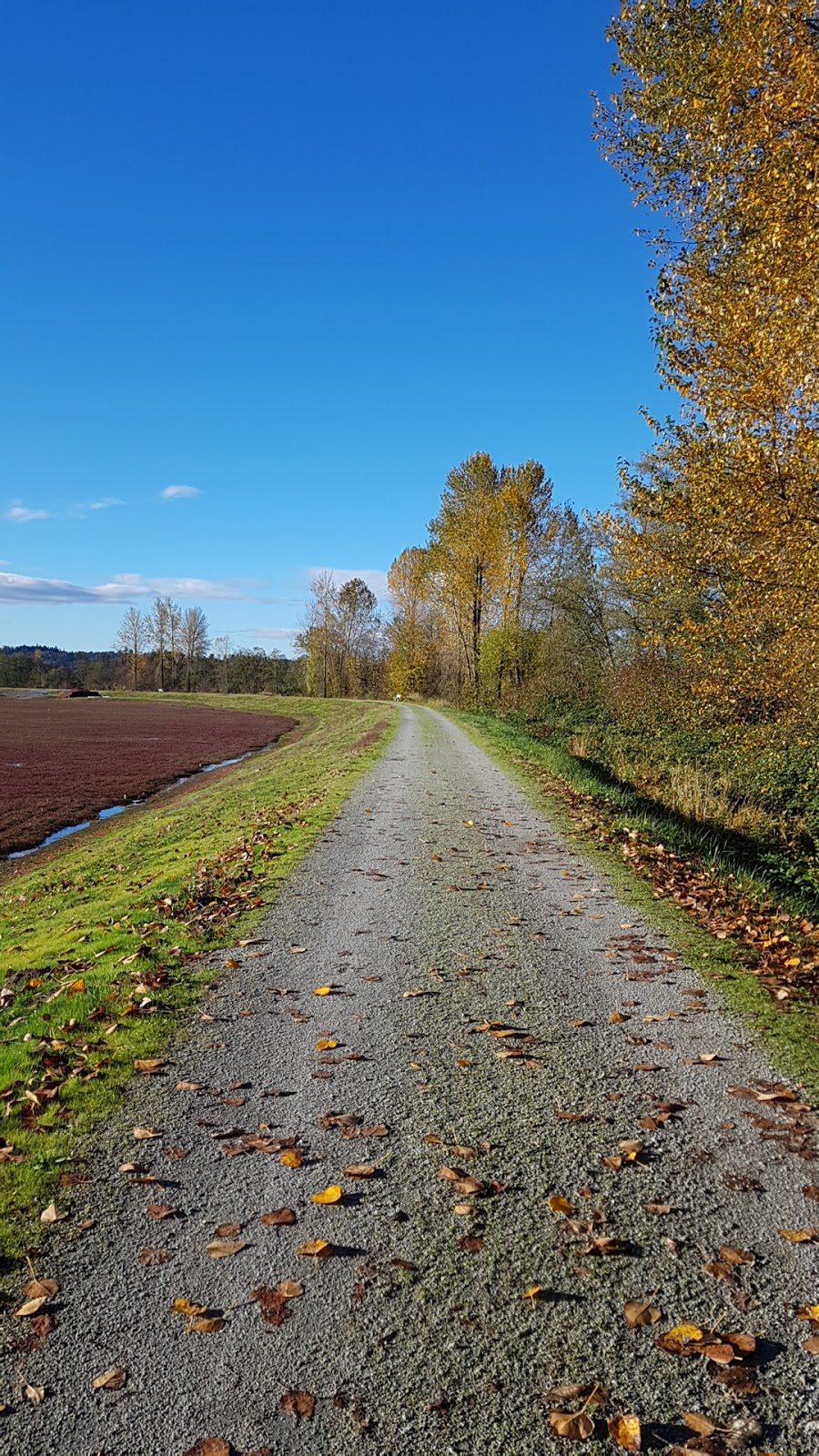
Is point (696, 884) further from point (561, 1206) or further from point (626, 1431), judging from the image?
point (626, 1431)

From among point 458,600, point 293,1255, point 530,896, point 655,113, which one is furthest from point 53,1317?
point 458,600

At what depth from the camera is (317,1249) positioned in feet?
10.3

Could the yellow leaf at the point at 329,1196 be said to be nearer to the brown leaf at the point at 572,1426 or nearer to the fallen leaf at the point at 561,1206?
the fallen leaf at the point at 561,1206

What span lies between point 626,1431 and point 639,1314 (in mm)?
471

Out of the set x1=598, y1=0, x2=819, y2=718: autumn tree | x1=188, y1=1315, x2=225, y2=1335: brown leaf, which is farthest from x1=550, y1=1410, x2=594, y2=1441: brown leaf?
x1=598, y1=0, x2=819, y2=718: autumn tree

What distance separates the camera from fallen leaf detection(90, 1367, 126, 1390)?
100 inches

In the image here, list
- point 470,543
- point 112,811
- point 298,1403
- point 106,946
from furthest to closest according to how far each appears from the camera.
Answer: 1. point 470,543
2. point 112,811
3. point 106,946
4. point 298,1403

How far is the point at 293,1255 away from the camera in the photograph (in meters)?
3.12

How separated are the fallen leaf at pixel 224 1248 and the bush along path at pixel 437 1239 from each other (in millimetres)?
15

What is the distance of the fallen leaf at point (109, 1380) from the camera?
2.55 meters

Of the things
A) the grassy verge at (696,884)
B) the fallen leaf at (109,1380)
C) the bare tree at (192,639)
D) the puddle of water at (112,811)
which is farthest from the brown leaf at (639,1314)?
the bare tree at (192,639)

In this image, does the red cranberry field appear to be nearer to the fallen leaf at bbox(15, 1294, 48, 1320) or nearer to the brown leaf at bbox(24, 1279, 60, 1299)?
the brown leaf at bbox(24, 1279, 60, 1299)

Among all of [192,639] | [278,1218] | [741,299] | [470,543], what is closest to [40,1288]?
[278,1218]

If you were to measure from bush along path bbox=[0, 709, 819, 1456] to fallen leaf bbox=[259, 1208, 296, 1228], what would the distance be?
2cm
